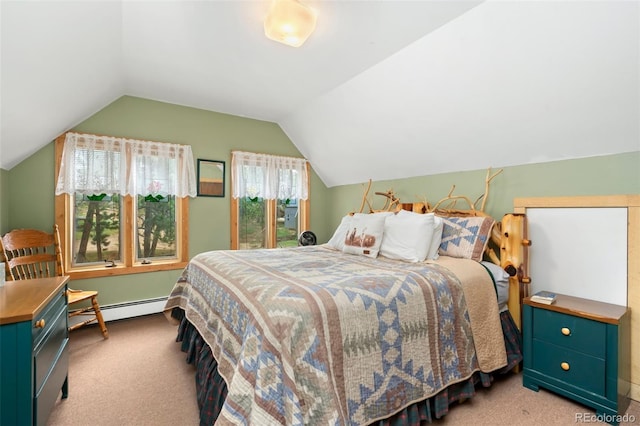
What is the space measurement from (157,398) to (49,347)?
73cm

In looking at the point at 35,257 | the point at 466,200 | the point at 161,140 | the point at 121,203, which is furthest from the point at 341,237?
the point at 35,257

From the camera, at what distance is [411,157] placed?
3.32 m

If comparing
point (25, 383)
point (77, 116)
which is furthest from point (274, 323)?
point (77, 116)

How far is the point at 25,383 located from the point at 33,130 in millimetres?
2204

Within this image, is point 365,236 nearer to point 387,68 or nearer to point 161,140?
point 387,68

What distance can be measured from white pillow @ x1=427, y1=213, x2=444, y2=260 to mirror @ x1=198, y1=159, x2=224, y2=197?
2.73 m

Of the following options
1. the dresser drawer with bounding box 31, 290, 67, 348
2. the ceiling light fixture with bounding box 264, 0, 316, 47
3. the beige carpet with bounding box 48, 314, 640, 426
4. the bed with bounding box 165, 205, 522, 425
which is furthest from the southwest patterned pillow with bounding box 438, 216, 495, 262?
the dresser drawer with bounding box 31, 290, 67, 348

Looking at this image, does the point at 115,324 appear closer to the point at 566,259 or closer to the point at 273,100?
the point at 273,100

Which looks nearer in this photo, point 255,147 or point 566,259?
point 566,259

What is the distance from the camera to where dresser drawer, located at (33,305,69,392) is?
1.30 meters

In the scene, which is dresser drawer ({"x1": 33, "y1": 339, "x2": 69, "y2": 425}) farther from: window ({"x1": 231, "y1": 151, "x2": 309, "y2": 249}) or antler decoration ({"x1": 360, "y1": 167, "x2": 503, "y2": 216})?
antler decoration ({"x1": 360, "y1": 167, "x2": 503, "y2": 216})

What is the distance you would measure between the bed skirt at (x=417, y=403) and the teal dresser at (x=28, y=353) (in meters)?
0.70

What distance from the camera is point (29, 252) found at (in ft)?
8.96

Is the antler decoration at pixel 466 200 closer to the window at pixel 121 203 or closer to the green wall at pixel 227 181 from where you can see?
the green wall at pixel 227 181
